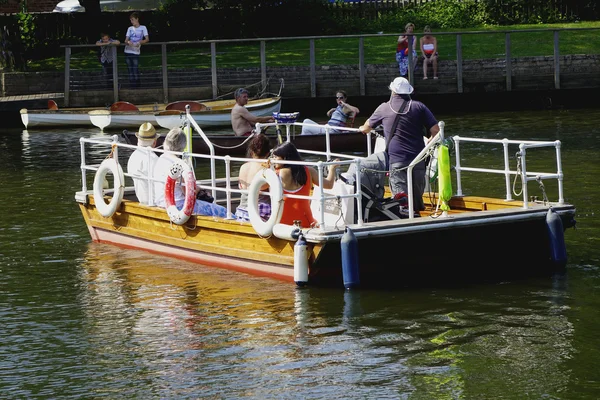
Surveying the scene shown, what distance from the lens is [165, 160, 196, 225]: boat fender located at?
44.6 ft

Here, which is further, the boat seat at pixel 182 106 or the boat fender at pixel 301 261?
the boat seat at pixel 182 106

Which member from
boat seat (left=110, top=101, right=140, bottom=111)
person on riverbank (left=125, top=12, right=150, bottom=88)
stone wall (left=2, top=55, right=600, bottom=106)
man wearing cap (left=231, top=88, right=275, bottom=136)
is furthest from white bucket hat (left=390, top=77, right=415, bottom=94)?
stone wall (left=2, top=55, right=600, bottom=106)

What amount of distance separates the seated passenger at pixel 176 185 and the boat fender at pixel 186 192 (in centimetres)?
14

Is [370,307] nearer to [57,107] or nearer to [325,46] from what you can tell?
[57,107]

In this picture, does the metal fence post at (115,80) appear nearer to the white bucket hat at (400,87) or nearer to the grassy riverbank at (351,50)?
the grassy riverbank at (351,50)

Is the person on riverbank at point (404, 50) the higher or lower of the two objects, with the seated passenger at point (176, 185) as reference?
higher

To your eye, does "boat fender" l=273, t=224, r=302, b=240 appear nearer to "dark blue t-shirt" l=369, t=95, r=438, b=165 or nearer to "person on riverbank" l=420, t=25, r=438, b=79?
"dark blue t-shirt" l=369, t=95, r=438, b=165

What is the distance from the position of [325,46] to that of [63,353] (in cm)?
2884

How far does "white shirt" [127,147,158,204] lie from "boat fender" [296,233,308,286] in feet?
10.7

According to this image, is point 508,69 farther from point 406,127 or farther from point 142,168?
point 406,127

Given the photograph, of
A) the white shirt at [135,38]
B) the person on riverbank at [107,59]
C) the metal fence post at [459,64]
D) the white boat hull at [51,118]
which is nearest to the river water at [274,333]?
the white boat hull at [51,118]

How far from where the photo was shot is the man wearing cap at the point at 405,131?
13.4 m

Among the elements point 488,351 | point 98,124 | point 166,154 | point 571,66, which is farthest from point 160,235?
point 571,66

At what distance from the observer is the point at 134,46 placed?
110 ft
